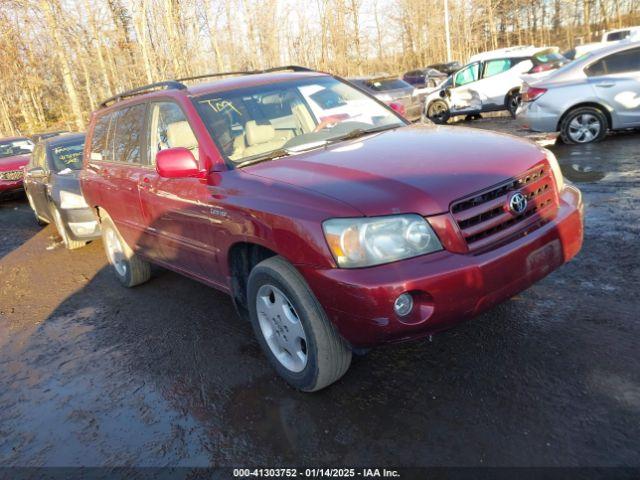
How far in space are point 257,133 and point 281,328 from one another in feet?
4.52

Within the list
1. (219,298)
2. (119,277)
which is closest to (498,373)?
(219,298)

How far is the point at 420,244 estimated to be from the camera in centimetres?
255

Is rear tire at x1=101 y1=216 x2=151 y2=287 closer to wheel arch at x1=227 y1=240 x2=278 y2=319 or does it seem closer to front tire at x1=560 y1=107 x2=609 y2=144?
wheel arch at x1=227 y1=240 x2=278 y2=319

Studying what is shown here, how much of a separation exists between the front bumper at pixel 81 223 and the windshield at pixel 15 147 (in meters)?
7.99

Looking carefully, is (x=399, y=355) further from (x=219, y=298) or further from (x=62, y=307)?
(x=62, y=307)

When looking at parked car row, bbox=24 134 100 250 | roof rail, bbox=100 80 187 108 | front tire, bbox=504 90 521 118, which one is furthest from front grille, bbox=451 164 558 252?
front tire, bbox=504 90 521 118

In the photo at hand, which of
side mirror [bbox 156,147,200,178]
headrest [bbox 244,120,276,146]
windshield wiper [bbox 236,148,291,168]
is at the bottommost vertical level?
windshield wiper [bbox 236,148,291,168]

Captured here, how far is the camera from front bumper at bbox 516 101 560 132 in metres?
8.98

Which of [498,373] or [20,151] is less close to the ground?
[20,151]

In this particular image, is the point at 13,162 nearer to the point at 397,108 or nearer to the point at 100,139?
the point at 100,139

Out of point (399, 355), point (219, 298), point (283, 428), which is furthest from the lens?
point (219, 298)

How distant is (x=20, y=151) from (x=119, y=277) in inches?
407

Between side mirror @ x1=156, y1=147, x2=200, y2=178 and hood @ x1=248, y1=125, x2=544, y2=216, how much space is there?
0.38m

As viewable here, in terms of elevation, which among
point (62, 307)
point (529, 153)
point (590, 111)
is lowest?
point (62, 307)
